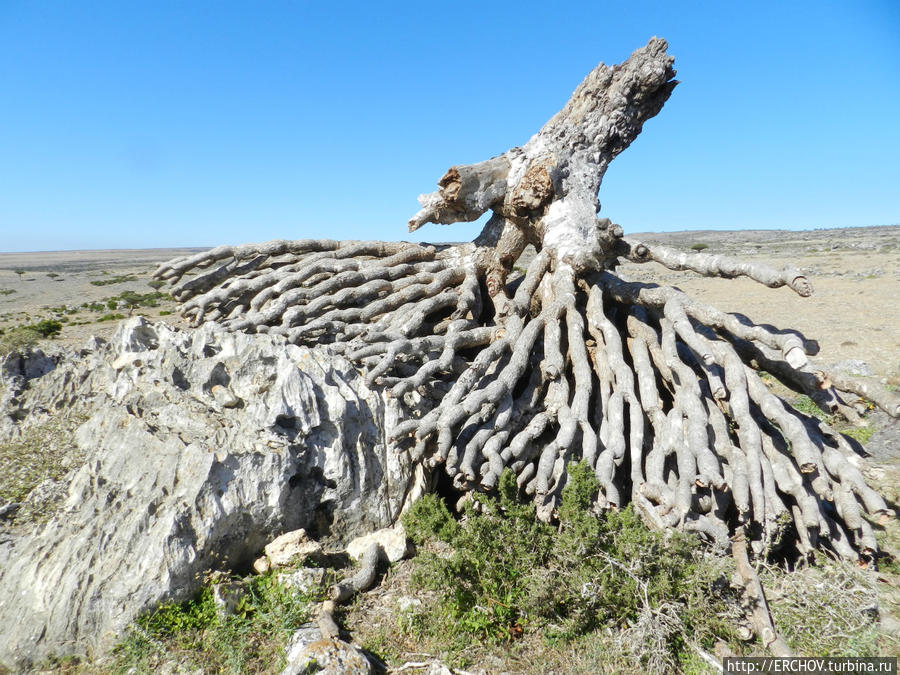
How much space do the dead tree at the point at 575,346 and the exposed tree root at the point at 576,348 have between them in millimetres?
23

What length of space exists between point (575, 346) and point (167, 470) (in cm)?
441

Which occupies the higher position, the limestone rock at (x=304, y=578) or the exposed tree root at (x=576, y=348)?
the exposed tree root at (x=576, y=348)

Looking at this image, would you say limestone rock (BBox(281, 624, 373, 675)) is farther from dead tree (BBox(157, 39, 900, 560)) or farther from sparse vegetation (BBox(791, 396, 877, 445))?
sparse vegetation (BBox(791, 396, 877, 445))

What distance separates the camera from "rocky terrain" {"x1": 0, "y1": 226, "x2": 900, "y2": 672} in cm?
402

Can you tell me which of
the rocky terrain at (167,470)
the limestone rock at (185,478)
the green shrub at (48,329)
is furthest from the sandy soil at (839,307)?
the green shrub at (48,329)

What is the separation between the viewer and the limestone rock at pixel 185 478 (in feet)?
13.1

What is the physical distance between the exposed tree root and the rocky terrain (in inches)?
23.6

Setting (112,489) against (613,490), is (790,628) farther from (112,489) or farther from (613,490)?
(112,489)

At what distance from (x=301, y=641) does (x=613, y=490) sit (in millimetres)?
2870

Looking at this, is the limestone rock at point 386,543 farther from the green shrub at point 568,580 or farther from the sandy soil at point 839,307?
the sandy soil at point 839,307

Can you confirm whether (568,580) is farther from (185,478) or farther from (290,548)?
(185,478)

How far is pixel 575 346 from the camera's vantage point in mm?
6109

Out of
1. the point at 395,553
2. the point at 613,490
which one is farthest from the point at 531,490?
the point at 395,553

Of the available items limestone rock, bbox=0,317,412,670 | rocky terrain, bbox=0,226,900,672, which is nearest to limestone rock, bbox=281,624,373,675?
rocky terrain, bbox=0,226,900,672
